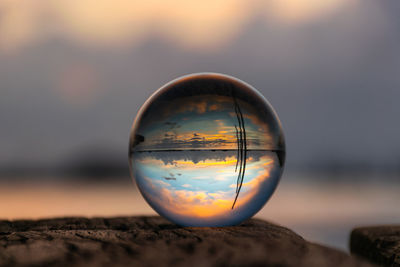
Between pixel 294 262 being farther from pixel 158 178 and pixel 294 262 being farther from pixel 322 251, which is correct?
pixel 158 178

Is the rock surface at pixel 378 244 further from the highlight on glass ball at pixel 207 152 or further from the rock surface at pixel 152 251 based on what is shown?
the rock surface at pixel 152 251

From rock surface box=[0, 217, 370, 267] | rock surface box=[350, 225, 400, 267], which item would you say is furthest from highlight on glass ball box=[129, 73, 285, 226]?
rock surface box=[350, 225, 400, 267]

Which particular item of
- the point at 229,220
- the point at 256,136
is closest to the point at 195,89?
the point at 256,136

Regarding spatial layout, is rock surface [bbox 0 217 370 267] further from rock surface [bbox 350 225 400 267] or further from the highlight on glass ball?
rock surface [bbox 350 225 400 267]

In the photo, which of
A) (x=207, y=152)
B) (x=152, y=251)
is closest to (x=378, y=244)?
(x=207, y=152)

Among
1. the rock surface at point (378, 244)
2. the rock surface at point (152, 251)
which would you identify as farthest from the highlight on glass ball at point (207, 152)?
the rock surface at point (378, 244)

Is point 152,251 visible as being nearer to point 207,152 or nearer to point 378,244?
point 207,152
